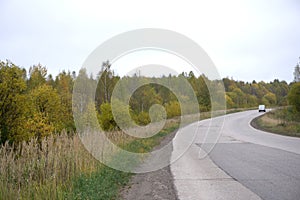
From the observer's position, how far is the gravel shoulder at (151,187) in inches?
259

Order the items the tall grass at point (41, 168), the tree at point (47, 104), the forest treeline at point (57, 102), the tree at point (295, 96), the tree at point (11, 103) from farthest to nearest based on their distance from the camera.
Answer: the tree at point (295, 96)
the tree at point (47, 104)
the tree at point (11, 103)
the forest treeline at point (57, 102)
the tall grass at point (41, 168)

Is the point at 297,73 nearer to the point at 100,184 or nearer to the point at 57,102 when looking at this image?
the point at 57,102

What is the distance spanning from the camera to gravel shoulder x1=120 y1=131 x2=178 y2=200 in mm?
6577

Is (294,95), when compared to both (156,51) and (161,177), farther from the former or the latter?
(161,177)

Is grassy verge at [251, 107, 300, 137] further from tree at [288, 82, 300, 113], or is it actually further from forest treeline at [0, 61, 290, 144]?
forest treeline at [0, 61, 290, 144]

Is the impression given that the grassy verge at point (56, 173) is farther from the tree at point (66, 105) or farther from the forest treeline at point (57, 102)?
the tree at point (66, 105)

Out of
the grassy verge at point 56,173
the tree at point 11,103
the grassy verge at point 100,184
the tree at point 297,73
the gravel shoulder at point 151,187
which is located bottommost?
the gravel shoulder at point 151,187

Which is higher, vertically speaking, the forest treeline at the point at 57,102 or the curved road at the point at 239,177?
the forest treeline at the point at 57,102

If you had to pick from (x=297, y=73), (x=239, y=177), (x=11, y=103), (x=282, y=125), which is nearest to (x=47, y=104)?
(x=11, y=103)

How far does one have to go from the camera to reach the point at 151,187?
7438mm

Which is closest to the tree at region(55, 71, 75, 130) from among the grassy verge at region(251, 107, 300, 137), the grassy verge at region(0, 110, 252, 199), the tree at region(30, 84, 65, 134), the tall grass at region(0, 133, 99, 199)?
the tree at region(30, 84, 65, 134)

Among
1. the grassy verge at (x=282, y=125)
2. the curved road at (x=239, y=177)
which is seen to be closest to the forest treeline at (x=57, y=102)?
the curved road at (x=239, y=177)

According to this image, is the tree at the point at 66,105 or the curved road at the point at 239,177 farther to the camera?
the tree at the point at 66,105

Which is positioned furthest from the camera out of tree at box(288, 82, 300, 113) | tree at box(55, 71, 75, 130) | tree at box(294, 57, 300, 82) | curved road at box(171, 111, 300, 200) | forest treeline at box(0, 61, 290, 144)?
tree at box(294, 57, 300, 82)
